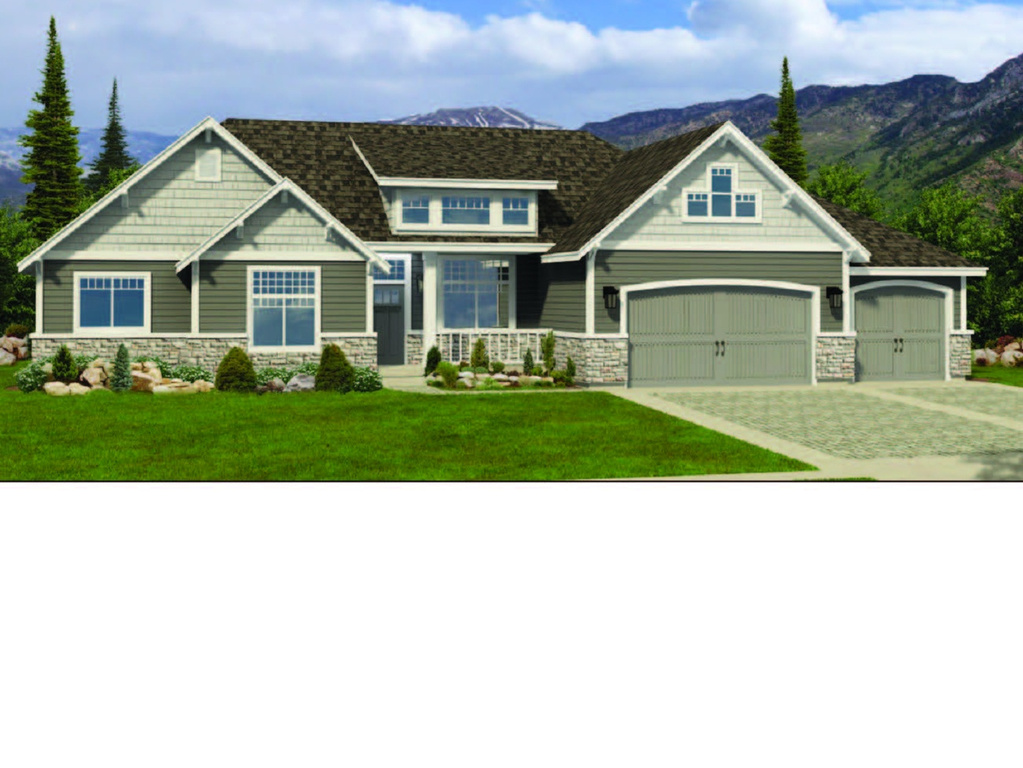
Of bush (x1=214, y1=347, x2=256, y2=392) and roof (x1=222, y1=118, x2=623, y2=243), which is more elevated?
roof (x1=222, y1=118, x2=623, y2=243)

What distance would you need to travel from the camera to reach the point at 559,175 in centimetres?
3497

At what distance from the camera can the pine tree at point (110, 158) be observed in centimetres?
4550

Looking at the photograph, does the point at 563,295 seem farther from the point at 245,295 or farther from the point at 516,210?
the point at 245,295

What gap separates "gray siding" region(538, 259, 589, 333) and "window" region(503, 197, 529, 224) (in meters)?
1.49

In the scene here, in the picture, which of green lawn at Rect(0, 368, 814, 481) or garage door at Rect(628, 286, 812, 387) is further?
garage door at Rect(628, 286, 812, 387)

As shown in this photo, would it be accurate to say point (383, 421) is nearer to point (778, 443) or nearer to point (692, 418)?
point (692, 418)

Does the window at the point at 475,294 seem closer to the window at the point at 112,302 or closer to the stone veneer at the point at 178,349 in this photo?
the stone veneer at the point at 178,349

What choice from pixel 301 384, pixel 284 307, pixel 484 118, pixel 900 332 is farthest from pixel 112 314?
pixel 484 118

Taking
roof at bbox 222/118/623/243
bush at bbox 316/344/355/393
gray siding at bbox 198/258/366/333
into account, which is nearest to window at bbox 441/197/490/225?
roof at bbox 222/118/623/243

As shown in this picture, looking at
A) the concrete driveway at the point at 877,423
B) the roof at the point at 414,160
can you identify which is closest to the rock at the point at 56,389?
the roof at the point at 414,160

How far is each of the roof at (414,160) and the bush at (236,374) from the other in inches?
255

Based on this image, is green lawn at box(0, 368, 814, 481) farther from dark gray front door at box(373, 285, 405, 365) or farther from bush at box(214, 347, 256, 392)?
dark gray front door at box(373, 285, 405, 365)

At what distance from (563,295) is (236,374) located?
914 cm

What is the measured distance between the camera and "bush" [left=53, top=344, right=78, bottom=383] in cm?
2567
